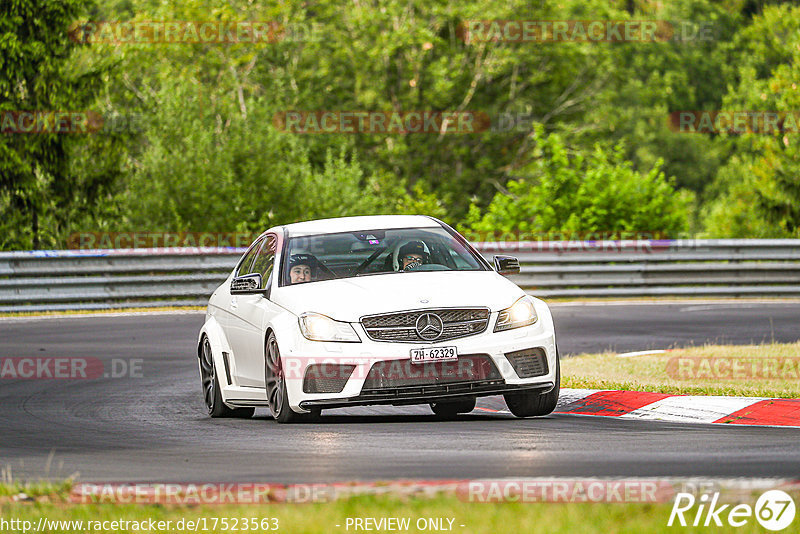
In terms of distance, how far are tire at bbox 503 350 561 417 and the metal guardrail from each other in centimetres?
1417

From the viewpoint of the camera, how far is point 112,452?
8.87 metres

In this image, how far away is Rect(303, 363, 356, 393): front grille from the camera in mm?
9688

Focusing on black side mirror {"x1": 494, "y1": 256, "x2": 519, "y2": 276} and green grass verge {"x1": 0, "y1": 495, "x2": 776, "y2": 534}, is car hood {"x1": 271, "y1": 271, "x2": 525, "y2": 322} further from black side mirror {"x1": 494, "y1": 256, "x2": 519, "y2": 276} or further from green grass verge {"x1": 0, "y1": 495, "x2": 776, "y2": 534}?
green grass verge {"x1": 0, "y1": 495, "x2": 776, "y2": 534}

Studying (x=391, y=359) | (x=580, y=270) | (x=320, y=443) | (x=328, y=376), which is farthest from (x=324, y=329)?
(x=580, y=270)

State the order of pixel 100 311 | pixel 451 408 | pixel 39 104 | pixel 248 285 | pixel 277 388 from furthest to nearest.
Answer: pixel 39 104, pixel 100 311, pixel 451 408, pixel 248 285, pixel 277 388

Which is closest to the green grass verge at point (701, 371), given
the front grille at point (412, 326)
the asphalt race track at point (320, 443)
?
the asphalt race track at point (320, 443)

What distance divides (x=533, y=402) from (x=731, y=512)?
467 cm

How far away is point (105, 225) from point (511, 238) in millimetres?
8791

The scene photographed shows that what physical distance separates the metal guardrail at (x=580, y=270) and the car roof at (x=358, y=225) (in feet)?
41.6

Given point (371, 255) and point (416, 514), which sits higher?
point (416, 514)

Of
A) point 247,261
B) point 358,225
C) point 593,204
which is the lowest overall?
point 593,204

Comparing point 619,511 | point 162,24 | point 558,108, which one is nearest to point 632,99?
point 558,108

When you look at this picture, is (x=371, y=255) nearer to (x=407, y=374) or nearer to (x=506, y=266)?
(x=506, y=266)

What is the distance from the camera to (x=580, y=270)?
1024 inches
